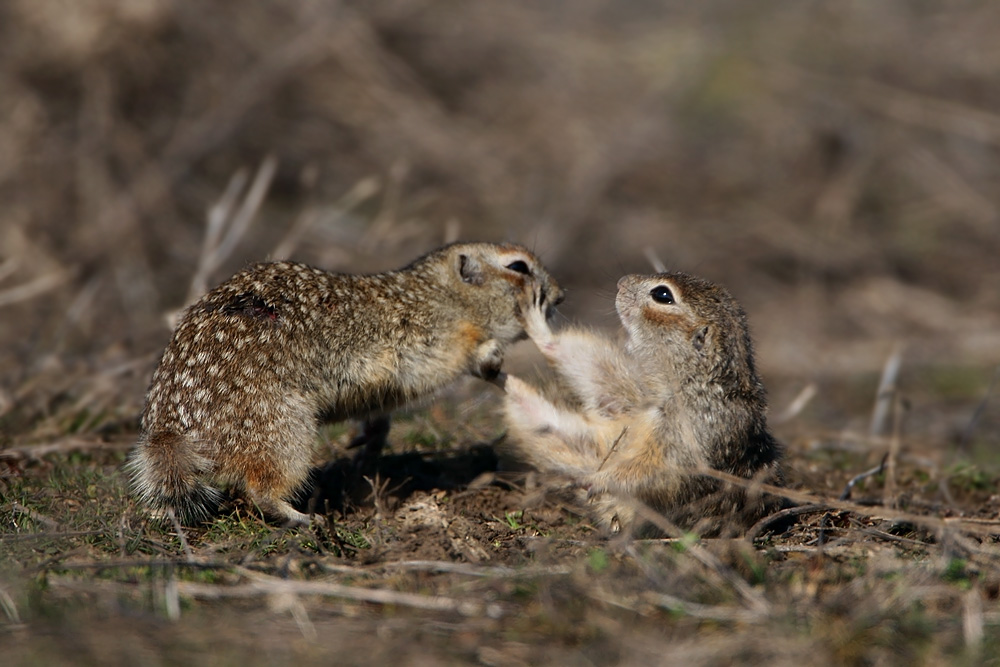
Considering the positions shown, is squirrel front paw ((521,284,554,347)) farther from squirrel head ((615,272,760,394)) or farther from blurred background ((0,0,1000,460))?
blurred background ((0,0,1000,460))

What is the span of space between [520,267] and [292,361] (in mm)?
1553

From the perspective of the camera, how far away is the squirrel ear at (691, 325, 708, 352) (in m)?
5.25

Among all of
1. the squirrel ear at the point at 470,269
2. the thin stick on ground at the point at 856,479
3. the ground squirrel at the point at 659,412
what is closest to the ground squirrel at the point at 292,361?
the squirrel ear at the point at 470,269

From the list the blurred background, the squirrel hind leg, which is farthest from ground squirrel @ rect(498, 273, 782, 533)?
the blurred background

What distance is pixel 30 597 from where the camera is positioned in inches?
158

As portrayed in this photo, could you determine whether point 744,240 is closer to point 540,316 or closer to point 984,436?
point 984,436

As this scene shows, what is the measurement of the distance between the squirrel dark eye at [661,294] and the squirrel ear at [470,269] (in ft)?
3.37

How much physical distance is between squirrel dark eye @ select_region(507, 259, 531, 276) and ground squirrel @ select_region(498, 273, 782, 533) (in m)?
0.51

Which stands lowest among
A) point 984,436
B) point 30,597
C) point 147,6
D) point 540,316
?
point 984,436

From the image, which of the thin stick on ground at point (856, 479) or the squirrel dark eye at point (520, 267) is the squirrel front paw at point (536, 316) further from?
the thin stick on ground at point (856, 479)

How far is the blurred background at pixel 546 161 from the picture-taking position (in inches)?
430

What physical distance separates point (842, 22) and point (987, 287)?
20.2 ft

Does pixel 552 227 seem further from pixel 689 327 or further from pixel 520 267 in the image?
pixel 689 327

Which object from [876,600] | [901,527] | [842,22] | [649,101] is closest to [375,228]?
[901,527]
